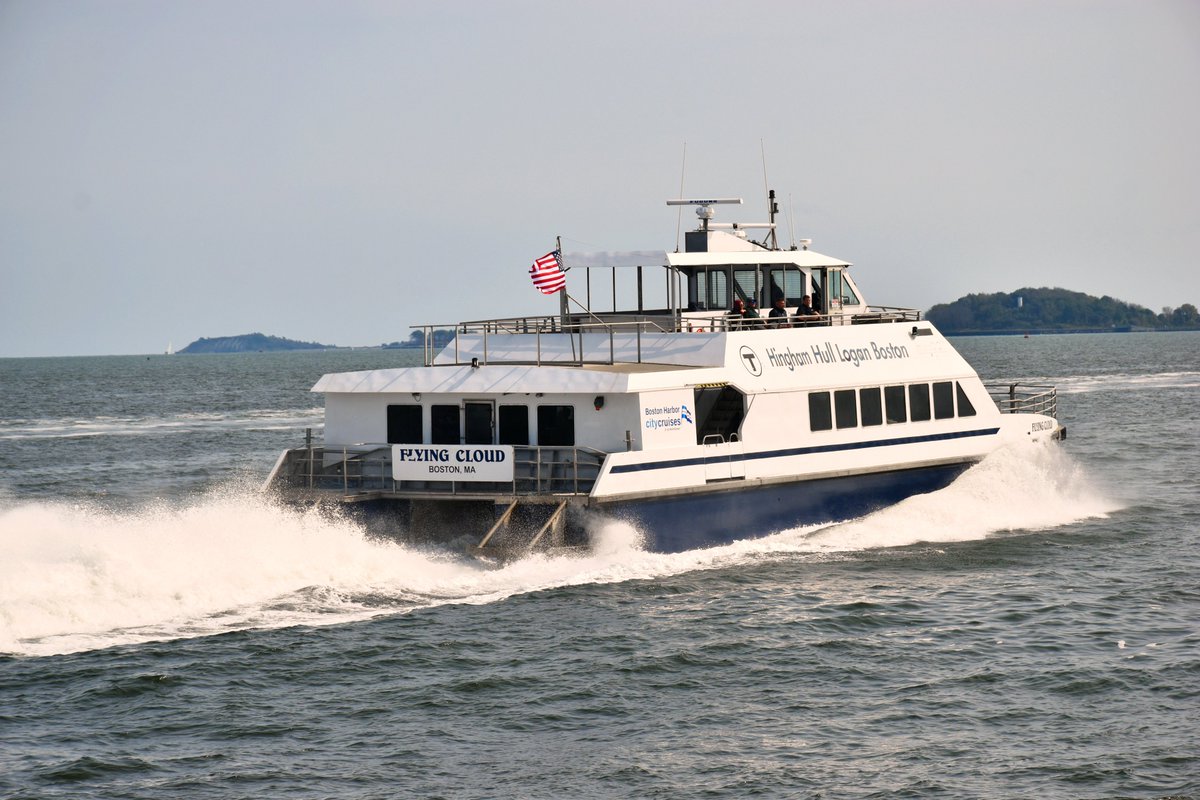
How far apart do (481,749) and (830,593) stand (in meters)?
7.17

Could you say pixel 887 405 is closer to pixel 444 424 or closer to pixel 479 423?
pixel 479 423

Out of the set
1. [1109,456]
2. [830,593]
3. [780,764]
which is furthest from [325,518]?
[1109,456]

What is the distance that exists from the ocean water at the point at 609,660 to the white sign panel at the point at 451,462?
3.74ft

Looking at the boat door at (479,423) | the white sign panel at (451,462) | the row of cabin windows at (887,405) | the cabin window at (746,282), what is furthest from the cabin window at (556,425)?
the cabin window at (746,282)

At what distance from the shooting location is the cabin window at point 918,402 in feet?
78.4

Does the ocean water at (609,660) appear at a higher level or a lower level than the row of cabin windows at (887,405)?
lower

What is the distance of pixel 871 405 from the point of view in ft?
76.5

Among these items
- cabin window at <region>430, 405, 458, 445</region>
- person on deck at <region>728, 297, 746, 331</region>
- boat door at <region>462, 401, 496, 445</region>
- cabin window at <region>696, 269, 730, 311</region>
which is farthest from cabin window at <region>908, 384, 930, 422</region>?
cabin window at <region>430, 405, 458, 445</region>

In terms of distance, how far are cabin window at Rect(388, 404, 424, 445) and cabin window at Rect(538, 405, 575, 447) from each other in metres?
2.00

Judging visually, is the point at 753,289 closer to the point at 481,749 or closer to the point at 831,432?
the point at 831,432

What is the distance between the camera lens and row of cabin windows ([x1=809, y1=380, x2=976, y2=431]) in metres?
22.6

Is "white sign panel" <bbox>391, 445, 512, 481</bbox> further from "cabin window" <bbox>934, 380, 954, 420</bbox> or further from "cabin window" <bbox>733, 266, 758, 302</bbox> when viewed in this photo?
"cabin window" <bbox>934, 380, 954, 420</bbox>

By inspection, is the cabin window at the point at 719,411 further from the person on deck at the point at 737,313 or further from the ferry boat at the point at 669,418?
the person on deck at the point at 737,313

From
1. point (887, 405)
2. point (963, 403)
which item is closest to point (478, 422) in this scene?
point (887, 405)
